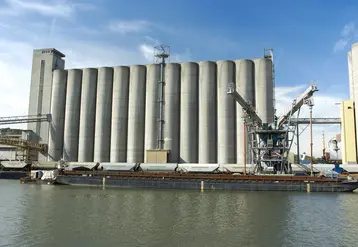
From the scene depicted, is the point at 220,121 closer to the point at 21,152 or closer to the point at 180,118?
the point at 180,118

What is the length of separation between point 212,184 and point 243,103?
13.7 m

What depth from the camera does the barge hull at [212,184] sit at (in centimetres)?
4331

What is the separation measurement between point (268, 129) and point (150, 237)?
38.2 metres

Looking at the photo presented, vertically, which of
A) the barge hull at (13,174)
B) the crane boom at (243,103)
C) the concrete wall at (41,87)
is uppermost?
the concrete wall at (41,87)

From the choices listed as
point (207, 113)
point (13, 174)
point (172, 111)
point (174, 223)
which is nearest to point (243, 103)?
point (207, 113)

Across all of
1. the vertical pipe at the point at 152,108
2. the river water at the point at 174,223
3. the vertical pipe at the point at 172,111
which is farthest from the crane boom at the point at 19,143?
the river water at the point at 174,223

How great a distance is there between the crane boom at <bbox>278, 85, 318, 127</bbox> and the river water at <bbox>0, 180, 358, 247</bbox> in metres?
19.9

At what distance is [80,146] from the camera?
72.5 m

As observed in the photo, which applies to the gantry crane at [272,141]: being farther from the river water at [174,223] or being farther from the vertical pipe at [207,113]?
the river water at [174,223]

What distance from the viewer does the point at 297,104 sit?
2002 inches

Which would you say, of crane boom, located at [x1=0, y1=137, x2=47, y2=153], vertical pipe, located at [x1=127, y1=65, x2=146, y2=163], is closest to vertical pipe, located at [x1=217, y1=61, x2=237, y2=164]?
vertical pipe, located at [x1=127, y1=65, x2=146, y2=163]

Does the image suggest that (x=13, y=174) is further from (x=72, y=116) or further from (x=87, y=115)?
(x=87, y=115)

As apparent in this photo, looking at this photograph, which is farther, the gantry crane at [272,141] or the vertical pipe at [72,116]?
the vertical pipe at [72,116]

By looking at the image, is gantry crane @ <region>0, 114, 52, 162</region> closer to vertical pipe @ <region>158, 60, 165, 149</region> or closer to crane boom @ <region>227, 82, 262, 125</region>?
vertical pipe @ <region>158, 60, 165, 149</region>
